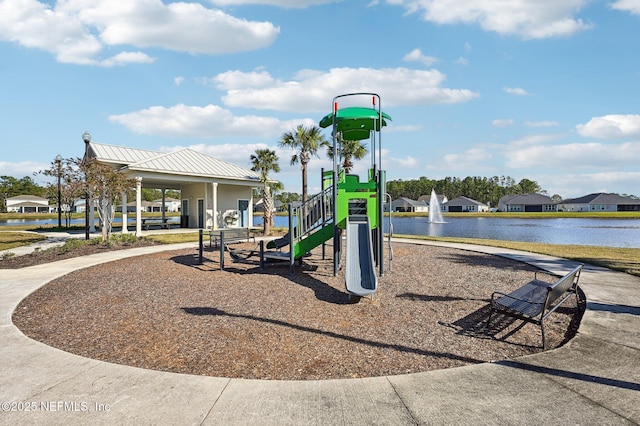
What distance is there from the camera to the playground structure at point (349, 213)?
8008mm

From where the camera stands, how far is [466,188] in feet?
396

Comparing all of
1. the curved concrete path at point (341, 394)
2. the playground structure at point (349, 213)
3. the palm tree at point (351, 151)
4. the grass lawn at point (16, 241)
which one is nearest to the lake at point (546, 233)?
the palm tree at point (351, 151)

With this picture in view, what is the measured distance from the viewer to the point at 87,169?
1708 cm

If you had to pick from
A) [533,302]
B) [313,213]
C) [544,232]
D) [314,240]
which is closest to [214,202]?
[313,213]

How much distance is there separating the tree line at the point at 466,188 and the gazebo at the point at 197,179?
289 ft

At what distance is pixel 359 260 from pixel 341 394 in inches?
170

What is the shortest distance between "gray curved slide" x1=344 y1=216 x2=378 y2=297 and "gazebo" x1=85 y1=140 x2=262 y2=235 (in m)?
17.7

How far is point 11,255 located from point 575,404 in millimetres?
16670

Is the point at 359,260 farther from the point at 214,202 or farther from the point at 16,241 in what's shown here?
the point at 16,241

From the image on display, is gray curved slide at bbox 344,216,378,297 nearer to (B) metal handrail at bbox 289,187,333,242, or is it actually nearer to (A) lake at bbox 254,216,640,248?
(B) metal handrail at bbox 289,187,333,242

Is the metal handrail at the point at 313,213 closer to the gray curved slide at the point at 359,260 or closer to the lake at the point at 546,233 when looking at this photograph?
the gray curved slide at the point at 359,260

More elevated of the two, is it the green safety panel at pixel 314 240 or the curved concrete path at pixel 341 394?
the green safety panel at pixel 314 240

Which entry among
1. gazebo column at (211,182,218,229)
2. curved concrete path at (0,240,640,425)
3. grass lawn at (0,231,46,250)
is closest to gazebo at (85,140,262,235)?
gazebo column at (211,182,218,229)

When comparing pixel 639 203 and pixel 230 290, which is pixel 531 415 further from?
pixel 639 203
